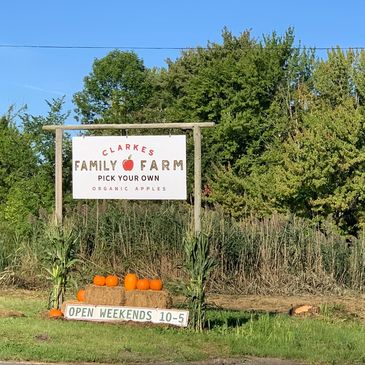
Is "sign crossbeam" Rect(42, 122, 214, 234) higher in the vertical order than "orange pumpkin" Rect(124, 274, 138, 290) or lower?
higher

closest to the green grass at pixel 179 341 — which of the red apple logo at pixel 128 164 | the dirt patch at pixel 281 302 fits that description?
the dirt patch at pixel 281 302

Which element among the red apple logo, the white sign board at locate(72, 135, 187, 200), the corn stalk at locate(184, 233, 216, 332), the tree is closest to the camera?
the corn stalk at locate(184, 233, 216, 332)

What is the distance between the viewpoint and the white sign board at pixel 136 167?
10570mm

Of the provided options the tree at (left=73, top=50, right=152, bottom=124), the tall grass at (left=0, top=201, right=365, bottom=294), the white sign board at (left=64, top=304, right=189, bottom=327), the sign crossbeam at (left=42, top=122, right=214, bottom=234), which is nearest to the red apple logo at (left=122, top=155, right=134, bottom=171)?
the sign crossbeam at (left=42, top=122, right=214, bottom=234)

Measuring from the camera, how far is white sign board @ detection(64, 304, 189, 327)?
9852mm

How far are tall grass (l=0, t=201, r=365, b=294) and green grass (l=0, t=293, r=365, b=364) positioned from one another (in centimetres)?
503

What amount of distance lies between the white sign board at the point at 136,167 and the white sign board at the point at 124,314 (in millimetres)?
1856

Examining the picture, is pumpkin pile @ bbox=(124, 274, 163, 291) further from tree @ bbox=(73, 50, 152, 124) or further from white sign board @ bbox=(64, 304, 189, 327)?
tree @ bbox=(73, 50, 152, 124)

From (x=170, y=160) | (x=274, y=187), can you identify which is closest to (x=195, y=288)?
(x=170, y=160)

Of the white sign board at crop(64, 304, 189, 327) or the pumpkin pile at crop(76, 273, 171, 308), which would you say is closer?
the white sign board at crop(64, 304, 189, 327)

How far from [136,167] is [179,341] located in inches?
126

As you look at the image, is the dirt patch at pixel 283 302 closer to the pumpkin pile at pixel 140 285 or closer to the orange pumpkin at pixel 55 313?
the pumpkin pile at pixel 140 285

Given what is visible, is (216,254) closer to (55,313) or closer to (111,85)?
(55,313)

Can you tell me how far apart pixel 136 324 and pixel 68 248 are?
74.9 inches
